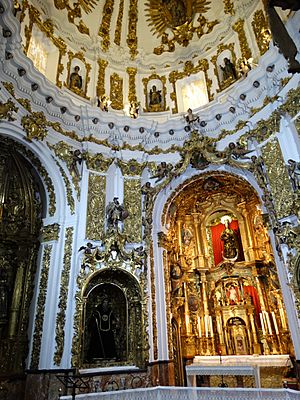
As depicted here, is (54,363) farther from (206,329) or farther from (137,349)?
(206,329)

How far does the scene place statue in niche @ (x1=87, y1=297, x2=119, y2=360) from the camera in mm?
10732

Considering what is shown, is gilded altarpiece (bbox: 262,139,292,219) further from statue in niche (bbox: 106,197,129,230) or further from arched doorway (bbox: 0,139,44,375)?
arched doorway (bbox: 0,139,44,375)

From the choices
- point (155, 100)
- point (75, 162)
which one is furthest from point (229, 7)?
point (75, 162)

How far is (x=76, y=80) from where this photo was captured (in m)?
14.0

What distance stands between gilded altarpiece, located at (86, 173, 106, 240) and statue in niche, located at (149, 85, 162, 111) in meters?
4.53

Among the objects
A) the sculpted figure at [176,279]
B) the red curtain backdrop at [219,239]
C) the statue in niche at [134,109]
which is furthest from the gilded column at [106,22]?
the sculpted figure at [176,279]

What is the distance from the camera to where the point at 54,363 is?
9641 mm

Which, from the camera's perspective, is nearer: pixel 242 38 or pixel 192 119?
pixel 192 119

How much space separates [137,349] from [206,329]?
471 centimetres

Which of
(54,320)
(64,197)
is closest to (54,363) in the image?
(54,320)

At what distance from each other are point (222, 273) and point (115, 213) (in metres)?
6.74

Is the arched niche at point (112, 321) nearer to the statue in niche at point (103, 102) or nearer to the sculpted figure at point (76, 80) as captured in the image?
the statue in niche at point (103, 102)

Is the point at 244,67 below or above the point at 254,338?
above

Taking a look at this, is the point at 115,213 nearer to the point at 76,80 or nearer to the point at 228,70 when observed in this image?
the point at 76,80
